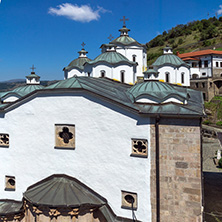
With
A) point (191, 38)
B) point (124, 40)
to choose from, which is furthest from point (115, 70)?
point (191, 38)

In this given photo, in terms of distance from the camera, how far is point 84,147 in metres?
9.51

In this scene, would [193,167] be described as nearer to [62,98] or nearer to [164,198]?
[164,198]

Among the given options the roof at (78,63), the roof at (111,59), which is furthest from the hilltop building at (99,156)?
the roof at (78,63)

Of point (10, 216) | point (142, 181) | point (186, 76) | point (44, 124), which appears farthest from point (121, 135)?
point (186, 76)

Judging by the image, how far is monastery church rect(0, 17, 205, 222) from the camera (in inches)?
331

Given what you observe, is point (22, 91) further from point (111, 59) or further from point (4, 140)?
point (111, 59)

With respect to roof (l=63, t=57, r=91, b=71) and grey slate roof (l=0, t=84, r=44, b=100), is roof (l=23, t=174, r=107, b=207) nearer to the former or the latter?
grey slate roof (l=0, t=84, r=44, b=100)

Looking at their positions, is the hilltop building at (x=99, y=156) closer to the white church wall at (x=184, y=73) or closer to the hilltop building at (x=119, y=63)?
the hilltop building at (x=119, y=63)

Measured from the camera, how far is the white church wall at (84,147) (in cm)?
893

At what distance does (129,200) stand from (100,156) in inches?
78.6

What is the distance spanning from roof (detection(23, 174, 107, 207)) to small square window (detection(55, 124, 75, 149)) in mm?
1243

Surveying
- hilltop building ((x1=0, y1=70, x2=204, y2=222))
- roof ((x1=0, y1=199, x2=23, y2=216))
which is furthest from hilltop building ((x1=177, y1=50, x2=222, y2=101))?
roof ((x1=0, y1=199, x2=23, y2=216))

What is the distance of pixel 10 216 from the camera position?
990 cm

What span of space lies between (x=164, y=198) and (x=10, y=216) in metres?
6.33
